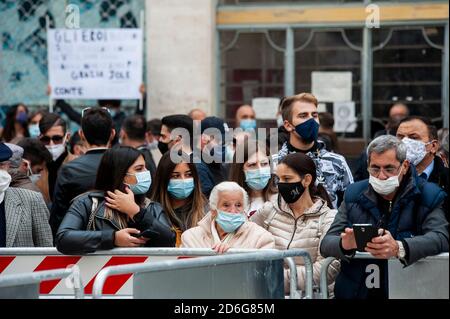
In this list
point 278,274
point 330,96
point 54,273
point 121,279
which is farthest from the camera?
point 330,96

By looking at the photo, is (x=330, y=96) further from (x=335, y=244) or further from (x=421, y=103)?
(x=335, y=244)

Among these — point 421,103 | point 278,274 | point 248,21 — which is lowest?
point 278,274

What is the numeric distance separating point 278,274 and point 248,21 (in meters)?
8.71

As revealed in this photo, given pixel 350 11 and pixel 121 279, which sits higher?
pixel 350 11

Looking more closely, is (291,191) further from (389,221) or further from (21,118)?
(21,118)

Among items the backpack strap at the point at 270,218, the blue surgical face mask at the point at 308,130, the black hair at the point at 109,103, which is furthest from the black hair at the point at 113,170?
the black hair at the point at 109,103

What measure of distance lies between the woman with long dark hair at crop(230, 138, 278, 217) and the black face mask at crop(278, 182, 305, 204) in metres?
0.96

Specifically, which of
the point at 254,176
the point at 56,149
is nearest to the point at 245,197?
the point at 254,176

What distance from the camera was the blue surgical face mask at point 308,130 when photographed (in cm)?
880

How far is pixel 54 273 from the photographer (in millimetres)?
5727

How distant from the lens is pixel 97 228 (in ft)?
24.5

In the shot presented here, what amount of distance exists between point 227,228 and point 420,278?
1.52 metres

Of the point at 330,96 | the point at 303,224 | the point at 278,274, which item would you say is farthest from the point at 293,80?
the point at 278,274

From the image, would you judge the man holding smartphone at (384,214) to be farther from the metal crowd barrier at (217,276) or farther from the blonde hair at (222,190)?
the blonde hair at (222,190)
